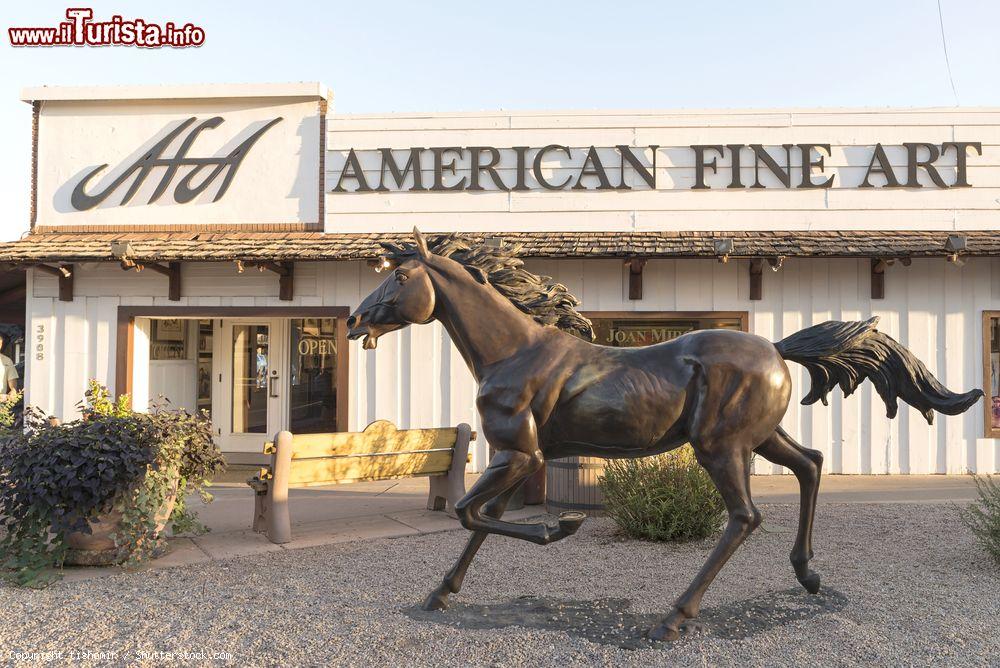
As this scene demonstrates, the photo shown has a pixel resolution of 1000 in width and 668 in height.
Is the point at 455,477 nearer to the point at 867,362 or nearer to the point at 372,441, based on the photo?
the point at 372,441

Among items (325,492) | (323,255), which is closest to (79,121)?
(323,255)

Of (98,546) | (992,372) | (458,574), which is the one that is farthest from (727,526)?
(992,372)

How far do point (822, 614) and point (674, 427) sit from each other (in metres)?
1.30

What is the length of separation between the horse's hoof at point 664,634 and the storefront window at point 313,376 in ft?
24.7

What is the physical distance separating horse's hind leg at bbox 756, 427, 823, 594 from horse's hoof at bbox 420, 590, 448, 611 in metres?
1.90

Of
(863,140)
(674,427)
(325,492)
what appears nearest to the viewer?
(674,427)

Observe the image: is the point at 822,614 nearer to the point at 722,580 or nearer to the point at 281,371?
the point at 722,580

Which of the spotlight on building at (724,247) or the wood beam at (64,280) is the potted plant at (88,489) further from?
the spotlight on building at (724,247)

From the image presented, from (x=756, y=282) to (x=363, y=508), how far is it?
17.6ft

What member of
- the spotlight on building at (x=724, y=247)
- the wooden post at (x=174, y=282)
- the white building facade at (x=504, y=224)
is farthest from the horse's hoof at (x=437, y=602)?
the wooden post at (x=174, y=282)

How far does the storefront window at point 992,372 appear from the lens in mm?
8438

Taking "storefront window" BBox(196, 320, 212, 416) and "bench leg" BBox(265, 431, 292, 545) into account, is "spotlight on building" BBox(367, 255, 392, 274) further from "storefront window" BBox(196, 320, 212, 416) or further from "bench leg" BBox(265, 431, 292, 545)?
"storefront window" BBox(196, 320, 212, 416)

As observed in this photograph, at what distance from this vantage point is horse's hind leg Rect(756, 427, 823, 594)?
12.7 ft

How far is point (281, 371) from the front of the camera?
10.4 m
